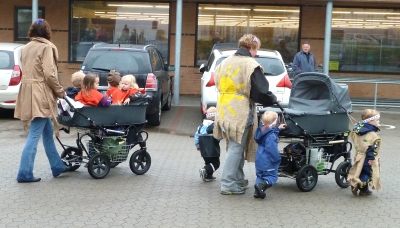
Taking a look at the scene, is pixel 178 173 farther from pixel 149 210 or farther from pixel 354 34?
pixel 354 34

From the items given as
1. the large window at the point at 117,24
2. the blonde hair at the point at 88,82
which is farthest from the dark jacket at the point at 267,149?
the large window at the point at 117,24

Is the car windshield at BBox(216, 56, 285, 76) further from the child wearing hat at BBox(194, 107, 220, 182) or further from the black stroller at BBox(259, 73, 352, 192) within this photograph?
the child wearing hat at BBox(194, 107, 220, 182)

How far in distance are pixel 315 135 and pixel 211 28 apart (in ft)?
36.1

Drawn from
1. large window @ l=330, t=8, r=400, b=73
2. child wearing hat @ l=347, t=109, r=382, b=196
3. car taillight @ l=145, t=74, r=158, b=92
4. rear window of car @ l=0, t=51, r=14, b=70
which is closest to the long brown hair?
child wearing hat @ l=347, t=109, r=382, b=196

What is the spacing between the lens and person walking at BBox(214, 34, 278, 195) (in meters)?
7.65

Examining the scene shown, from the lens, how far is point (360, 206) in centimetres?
768

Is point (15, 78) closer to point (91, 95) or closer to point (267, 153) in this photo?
point (91, 95)

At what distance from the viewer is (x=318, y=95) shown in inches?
347

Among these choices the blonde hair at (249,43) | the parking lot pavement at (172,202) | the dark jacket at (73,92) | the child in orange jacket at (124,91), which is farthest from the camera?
the child in orange jacket at (124,91)

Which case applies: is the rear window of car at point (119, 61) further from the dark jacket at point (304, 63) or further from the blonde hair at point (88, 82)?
the blonde hair at point (88, 82)

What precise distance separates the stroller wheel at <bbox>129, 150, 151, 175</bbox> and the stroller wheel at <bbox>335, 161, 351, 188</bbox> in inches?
98.0

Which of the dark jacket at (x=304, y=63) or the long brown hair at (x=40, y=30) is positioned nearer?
the long brown hair at (x=40, y=30)

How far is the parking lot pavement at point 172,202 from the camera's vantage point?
6.91 metres

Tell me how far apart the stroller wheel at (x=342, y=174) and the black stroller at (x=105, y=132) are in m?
2.52
